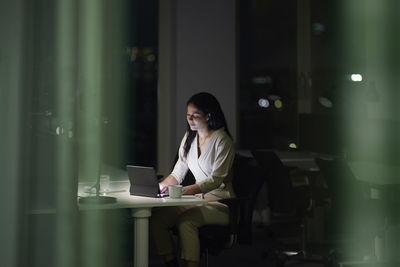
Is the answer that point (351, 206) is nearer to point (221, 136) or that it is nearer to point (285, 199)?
point (285, 199)

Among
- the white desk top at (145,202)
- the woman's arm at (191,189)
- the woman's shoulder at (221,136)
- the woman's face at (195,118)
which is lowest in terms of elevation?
the white desk top at (145,202)

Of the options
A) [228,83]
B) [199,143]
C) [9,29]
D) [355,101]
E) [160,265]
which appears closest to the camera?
[9,29]

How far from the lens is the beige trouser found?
3693mm

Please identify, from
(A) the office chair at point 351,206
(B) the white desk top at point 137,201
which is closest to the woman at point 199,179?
(B) the white desk top at point 137,201

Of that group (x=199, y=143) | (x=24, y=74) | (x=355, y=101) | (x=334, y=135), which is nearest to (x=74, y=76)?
(x=24, y=74)

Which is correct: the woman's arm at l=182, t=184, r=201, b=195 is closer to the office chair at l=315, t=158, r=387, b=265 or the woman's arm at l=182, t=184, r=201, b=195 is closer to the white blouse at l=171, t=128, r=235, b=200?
the white blouse at l=171, t=128, r=235, b=200

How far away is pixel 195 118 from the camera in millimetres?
3994

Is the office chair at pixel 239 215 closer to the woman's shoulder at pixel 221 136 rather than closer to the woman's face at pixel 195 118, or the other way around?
the woman's shoulder at pixel 221 136

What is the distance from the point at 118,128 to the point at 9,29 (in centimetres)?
377

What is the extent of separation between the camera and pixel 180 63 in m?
5.70

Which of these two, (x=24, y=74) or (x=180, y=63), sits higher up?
(x=180, y=63)

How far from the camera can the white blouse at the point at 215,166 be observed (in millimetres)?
3854

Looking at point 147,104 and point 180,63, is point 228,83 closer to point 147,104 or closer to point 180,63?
point 180,63

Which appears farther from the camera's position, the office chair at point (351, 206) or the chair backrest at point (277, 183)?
the chair backrest at point (277, 183)
